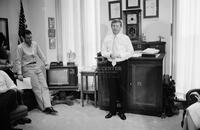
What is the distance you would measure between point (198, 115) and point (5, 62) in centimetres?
310

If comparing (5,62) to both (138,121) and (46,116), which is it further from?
(138,121)

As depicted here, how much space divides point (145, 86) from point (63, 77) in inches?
63.2

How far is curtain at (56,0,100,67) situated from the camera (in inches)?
183

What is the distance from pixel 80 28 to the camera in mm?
4793

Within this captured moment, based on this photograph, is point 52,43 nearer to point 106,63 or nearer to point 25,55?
point 25,55

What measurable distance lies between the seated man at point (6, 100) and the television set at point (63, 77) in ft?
3.94

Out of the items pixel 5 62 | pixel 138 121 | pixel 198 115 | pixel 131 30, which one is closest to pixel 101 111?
pixel 138 121

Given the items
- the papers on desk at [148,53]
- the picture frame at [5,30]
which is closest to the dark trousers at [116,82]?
the papers on desk at [148,53]

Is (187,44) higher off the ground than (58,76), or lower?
higher

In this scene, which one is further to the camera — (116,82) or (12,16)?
(12,16)

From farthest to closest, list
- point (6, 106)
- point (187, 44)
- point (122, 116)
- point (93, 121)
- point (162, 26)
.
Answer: point (162, 26)
point (187, 44)
point (122, 116)
point (93, 121)
point (6, 106)

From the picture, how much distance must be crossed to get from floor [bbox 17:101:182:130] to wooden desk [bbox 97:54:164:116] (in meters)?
0.15

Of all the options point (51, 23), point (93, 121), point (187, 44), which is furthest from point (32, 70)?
point (187, 44)

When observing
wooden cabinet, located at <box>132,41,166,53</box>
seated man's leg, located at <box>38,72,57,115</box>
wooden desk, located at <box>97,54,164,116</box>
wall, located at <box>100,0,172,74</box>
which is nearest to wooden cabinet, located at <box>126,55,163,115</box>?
wooden desk, located at <box>97,54,164,116</box>
